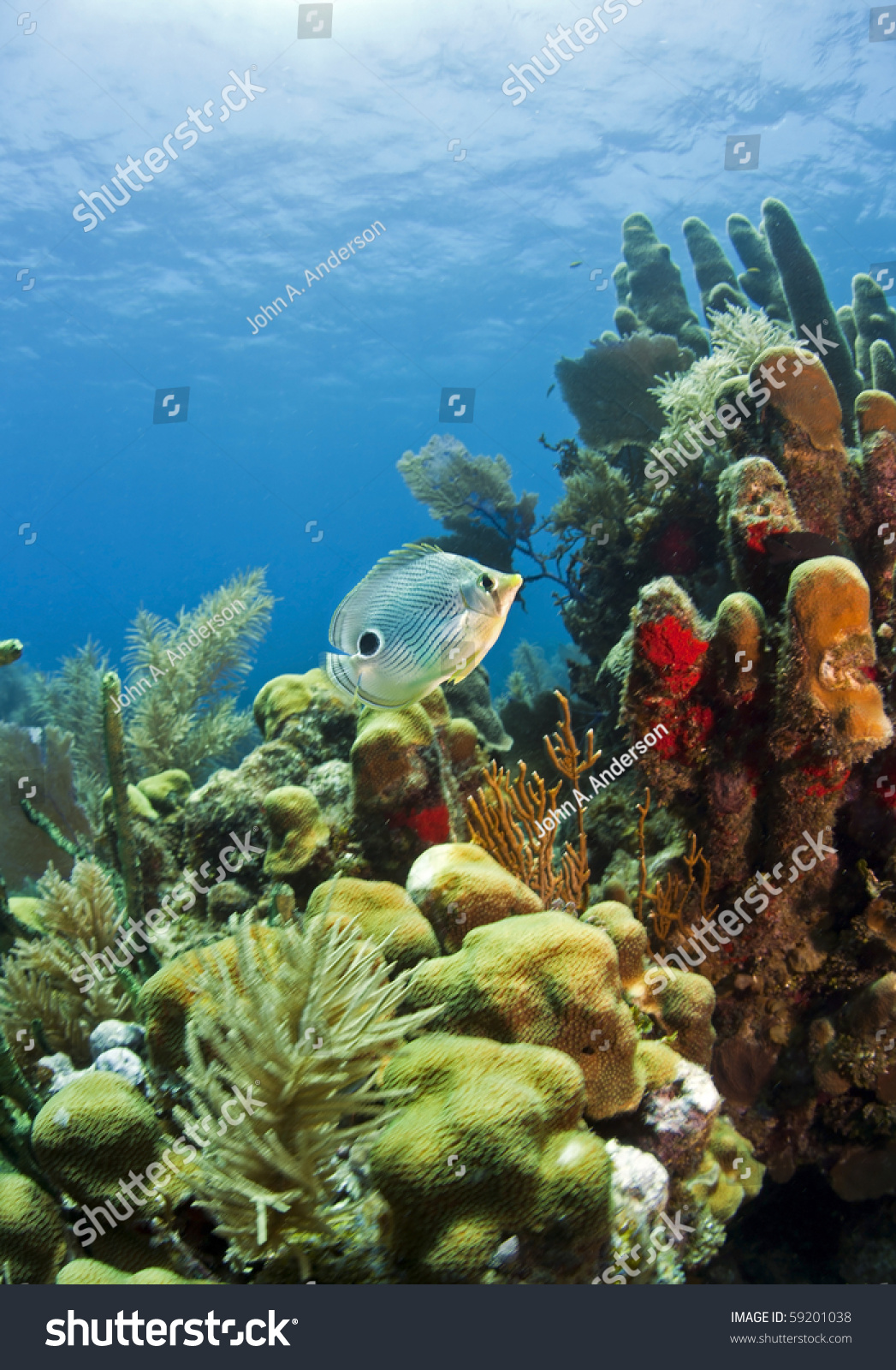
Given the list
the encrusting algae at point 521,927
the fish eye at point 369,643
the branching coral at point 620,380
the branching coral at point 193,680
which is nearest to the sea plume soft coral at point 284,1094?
the encrusting algae at point 521,927

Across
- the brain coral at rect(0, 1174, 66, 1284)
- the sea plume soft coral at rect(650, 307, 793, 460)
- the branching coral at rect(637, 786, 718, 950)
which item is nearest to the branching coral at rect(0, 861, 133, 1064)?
the brain coral at rect(0, 1174, 66, 1284)

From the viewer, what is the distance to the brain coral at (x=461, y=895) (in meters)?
2.50

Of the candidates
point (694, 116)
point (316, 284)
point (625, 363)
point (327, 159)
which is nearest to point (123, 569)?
point (316, 284)

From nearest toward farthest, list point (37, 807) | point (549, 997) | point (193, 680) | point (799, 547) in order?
point (549, 997)
point (799, 547)
point (37, 807)
point (193, 680)

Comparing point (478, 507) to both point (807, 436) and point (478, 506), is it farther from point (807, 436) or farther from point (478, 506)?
point (807, 436)

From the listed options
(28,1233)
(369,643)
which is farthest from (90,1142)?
(369,643)

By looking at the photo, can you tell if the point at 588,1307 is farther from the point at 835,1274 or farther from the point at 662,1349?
the point at 835,1274

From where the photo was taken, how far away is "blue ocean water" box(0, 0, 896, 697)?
18500 millimetres

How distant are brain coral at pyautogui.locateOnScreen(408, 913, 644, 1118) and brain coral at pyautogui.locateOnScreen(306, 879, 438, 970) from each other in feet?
0.85

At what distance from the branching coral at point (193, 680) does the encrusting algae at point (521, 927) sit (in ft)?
1.06

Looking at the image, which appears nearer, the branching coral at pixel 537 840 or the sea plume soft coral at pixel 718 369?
the branching coral at pixel 537 840

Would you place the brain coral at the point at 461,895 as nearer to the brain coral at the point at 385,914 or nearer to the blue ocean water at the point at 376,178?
the brain coral at the point at 385,914

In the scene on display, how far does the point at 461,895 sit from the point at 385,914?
0.29 meters

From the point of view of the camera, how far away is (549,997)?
2.07 m
